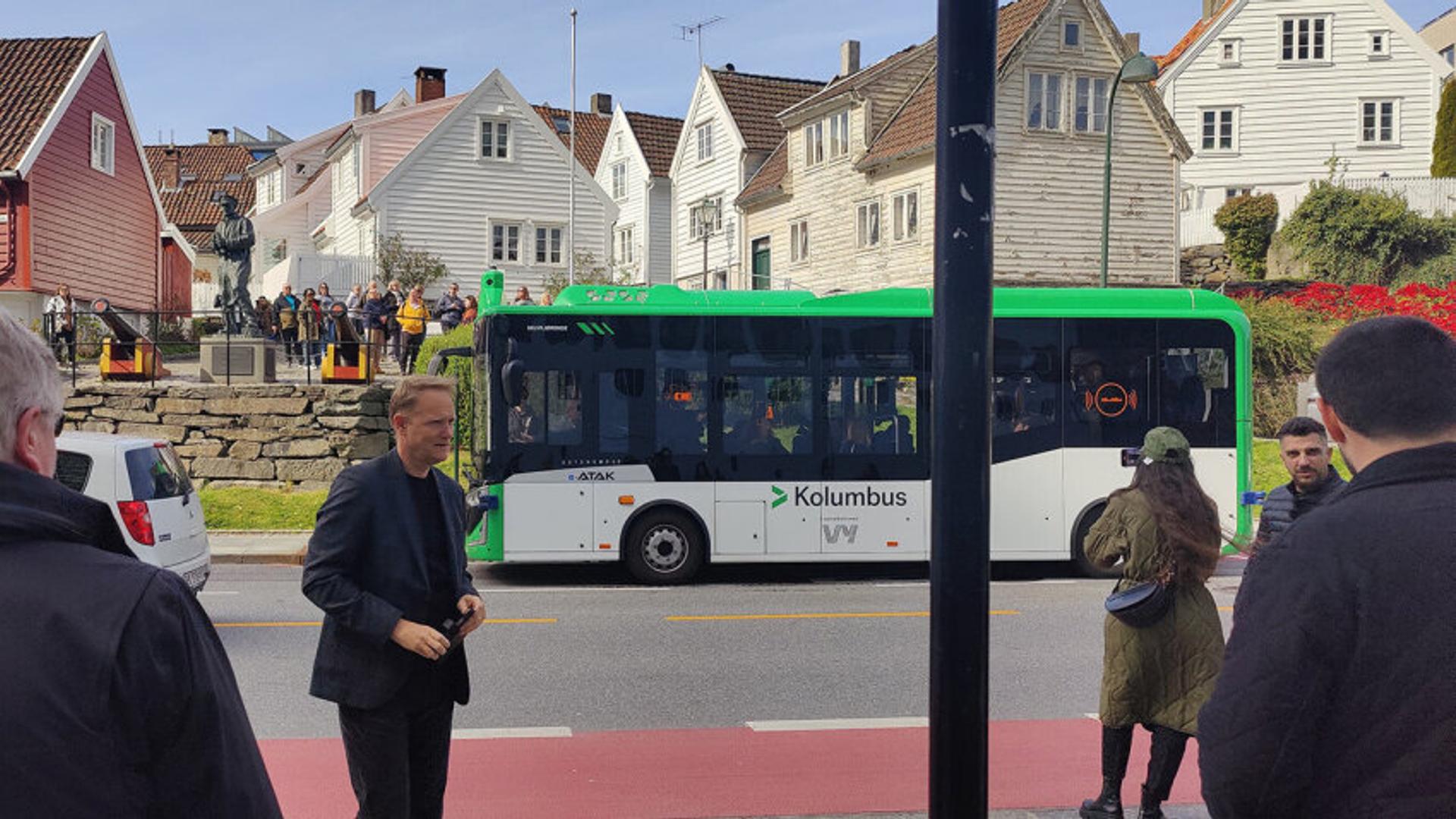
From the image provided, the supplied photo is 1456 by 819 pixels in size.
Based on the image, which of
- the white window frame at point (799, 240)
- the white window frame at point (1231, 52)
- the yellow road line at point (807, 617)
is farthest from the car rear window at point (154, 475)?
the white window frame at point (1231, 52)

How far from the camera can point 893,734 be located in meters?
7.76

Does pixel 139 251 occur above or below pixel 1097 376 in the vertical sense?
above

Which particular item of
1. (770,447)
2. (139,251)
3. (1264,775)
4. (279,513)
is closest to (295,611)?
(770,447)

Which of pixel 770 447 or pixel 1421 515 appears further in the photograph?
pixel 770 447

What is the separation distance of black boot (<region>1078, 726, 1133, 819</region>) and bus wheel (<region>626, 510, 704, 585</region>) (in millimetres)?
8423

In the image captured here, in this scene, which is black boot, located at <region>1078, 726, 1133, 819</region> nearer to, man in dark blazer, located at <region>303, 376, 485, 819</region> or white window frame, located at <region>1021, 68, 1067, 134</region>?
man in dark blazer, located at <region>303, 376, 485, 819</region>

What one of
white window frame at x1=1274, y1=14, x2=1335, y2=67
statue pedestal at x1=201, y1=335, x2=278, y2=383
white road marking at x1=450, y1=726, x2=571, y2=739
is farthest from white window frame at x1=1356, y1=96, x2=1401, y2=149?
white road marking at x1=450, y1=726, x2=571, y2=739

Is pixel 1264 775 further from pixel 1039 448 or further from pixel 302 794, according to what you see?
pixel 1039 448

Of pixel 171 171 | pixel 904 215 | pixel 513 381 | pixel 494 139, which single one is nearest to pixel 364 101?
pixel 171 171

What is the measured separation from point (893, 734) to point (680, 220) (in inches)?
1714

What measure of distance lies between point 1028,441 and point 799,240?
27.0 metres

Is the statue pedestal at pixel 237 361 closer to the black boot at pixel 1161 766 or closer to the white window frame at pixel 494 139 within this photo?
the black boot at pixel 1161 766

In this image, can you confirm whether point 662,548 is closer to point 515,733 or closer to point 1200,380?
point 1200,380

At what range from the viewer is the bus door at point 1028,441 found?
1450 centimetres
